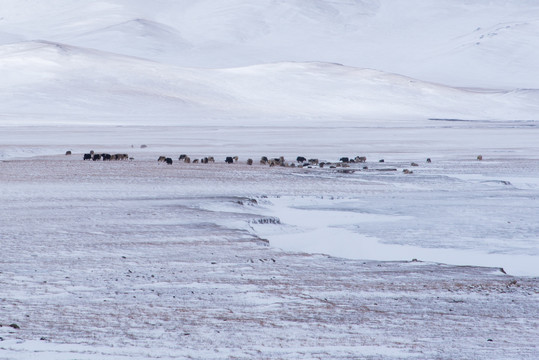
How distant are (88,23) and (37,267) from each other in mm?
108271

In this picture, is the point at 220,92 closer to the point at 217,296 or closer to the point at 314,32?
the point at 217,296

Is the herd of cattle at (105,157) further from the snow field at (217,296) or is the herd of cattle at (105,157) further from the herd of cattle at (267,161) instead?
the snow field at (217,296)

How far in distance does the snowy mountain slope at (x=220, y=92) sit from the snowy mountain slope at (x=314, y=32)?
21.9 meters

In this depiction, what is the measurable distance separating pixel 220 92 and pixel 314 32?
56264 mm

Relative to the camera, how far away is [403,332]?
18.7 ft

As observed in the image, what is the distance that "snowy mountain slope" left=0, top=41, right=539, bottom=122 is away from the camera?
53.7 metres

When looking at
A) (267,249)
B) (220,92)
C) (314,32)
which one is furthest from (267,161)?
(314,32)

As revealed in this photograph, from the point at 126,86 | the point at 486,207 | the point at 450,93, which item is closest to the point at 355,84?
the point at 450,93

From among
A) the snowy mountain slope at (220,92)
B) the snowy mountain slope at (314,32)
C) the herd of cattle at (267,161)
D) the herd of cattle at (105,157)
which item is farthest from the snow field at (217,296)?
the snowy mountain slope at (314,32)

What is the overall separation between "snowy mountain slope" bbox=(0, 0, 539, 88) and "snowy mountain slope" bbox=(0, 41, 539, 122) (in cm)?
2192

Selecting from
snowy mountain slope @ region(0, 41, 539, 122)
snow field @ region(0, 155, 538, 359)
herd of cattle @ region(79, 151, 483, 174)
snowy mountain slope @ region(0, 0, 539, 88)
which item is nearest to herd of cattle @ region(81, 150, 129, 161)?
herd of cattle @ region(79, 151, 483, 174)

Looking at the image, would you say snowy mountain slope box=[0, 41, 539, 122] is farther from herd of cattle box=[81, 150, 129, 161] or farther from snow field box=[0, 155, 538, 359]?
snow field box=[0, 155, 538, 359]

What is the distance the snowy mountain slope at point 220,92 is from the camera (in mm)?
53656

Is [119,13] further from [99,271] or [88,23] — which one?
[99,271]
